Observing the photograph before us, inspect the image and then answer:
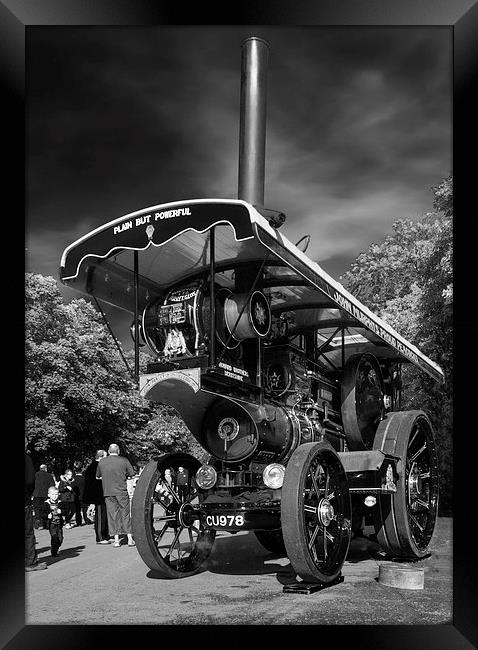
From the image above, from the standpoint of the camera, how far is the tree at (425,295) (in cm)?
1277

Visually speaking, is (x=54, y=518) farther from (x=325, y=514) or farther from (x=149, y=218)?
(x=149, y=218)

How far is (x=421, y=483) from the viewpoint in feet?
26.2

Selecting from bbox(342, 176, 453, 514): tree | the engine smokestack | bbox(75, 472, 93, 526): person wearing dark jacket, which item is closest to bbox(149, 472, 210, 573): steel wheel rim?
the engine smokestack

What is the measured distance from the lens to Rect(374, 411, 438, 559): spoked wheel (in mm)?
7227

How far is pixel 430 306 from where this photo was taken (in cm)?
1319

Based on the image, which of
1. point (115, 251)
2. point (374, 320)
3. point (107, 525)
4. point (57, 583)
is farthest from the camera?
point (107, 525)

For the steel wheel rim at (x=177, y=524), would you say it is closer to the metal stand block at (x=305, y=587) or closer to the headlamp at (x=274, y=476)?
the headlamp at (x=274, y=476)

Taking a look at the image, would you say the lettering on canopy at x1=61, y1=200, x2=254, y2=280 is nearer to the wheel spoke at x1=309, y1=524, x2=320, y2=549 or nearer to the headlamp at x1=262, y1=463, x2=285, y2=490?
the headlamp at x1=262, y1=463, x2=285, y2=490
